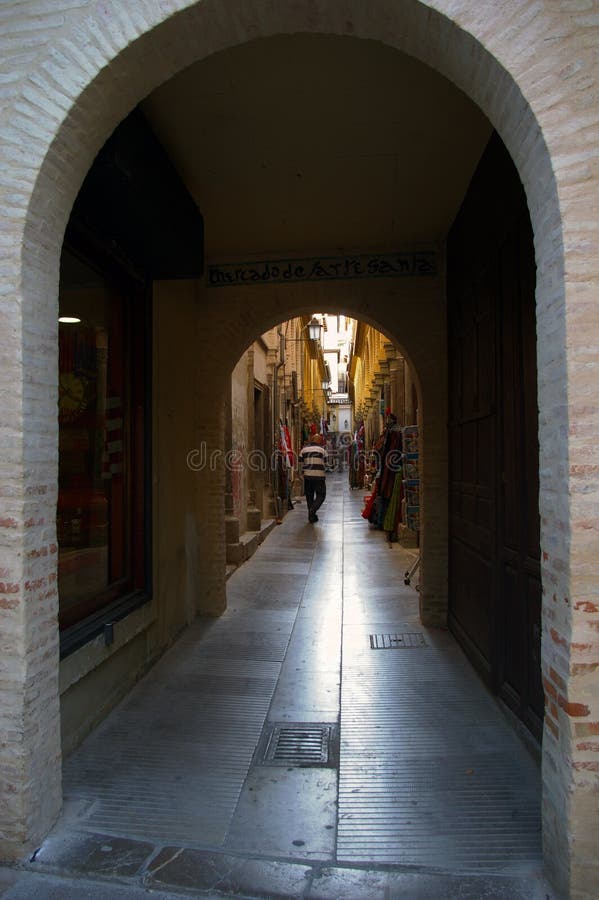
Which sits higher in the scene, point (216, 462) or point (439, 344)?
point (439, 344)

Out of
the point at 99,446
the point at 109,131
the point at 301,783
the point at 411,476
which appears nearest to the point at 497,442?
the point at 301,783

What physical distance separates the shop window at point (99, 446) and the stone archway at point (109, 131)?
110 cm

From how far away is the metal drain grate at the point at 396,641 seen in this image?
5.25m

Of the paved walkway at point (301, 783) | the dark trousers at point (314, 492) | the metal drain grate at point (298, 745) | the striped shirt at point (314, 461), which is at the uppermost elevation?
the striped shirt at point (314, 461)

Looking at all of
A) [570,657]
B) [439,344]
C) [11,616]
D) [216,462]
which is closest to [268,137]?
[439,344]

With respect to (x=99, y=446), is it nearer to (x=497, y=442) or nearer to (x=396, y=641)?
(x=497, y=442)

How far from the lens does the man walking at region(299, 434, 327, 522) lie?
46.0ft

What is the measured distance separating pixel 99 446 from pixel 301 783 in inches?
102

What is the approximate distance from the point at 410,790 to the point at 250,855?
93cm

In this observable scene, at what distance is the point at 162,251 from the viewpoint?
4.49m

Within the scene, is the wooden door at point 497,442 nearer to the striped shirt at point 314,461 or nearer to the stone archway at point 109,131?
the stone archway at point 109,131

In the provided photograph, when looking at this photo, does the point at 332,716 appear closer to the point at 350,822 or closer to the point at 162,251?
the point at 350,822

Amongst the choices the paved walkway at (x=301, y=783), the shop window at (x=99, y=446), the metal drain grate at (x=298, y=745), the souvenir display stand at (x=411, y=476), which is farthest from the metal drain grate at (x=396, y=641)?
the souvenir display stand at (x=411, y=476)

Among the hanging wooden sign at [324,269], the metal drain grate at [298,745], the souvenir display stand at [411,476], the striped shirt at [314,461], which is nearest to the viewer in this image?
the metal drain grate at [298,745]
